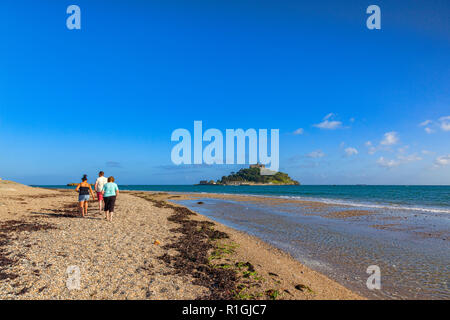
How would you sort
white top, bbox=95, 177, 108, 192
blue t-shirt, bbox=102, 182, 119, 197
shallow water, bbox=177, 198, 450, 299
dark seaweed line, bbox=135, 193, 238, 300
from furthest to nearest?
white top, bbox=95, 177, 108, 192 < blue t-shirt, bbox=102, 182, 119, 197 < shallow water, bbox=177, 198, 450, 299 < dark seaweed line, bbox=135, 193, 238, 300

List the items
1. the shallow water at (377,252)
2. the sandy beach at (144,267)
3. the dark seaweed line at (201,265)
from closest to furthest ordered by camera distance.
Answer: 1. the sandy beach at (144,267)
2. the dark seaweed line at (201,265)
3. the shallow water at (377,252)

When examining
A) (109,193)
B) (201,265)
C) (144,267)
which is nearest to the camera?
(144,267)

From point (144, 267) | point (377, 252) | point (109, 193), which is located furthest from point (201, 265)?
point (109, 193)

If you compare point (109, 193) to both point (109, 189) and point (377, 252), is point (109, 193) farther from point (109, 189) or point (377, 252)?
point (377, 252)

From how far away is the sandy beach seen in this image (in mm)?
5859

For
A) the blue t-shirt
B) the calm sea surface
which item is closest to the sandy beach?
the calm sea surface

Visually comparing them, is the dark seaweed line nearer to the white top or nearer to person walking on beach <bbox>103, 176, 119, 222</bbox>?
person walking on beach <bbox>103, 176, 119, 222</bbox>

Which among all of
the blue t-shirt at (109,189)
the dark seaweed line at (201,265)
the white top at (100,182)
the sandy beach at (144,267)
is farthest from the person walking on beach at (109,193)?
the dark seaweed line at (201,265)

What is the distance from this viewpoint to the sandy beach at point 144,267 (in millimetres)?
5859

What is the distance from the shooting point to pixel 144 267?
24.0 feet

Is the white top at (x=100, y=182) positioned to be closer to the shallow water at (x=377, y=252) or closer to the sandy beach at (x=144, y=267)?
the sandy beach at (x=144, y=267)

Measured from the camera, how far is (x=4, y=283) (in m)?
5.79
